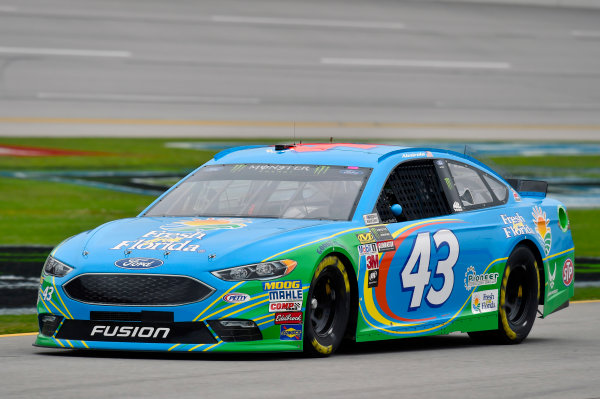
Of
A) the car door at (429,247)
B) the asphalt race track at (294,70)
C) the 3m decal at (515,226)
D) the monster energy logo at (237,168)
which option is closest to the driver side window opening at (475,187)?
the car door at (429,247)

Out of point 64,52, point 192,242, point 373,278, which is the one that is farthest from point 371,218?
point 64,52

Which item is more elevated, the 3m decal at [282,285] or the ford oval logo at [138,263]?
the ford oval logo at [138,263]

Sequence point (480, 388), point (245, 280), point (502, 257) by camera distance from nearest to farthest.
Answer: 1. point (480, 388)
2. point (245, 280)
3. point (502, 257)

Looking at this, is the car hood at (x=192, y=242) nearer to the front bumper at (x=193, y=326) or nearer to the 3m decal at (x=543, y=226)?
the front bumper at (x=193, y=326)

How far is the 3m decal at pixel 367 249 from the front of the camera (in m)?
8.09

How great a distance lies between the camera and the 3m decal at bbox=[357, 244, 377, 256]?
809 cm

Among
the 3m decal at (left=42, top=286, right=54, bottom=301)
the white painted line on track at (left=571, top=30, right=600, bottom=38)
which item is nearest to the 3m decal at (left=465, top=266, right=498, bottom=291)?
the 3m decal at (left=42, top=286, right=54, bottom=301)

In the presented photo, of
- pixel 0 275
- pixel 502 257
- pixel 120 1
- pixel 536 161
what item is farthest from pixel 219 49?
pixel 502 257

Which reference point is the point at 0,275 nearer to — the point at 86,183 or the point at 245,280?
the point at 245,280

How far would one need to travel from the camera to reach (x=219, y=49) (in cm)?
3222

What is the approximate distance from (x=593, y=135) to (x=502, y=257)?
21.8 meters

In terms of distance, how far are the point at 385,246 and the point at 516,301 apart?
2079mm

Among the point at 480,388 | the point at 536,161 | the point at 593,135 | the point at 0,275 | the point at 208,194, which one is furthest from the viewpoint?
the point at 593,135

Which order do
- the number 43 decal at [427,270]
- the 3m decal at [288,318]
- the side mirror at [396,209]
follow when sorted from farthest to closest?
the number 43 decal at [427,270], the side mirror at [396,209], the 3m decal at [288,318]
